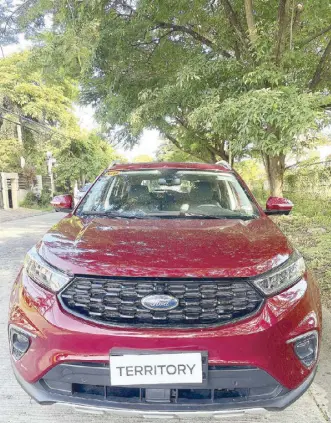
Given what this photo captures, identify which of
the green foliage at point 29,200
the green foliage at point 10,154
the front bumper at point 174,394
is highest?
the green foliage at point 10,154

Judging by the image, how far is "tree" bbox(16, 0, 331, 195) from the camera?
618cm

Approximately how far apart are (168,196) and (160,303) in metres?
1.57

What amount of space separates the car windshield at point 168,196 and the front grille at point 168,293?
1.05 metres

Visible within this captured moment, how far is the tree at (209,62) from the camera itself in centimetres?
618

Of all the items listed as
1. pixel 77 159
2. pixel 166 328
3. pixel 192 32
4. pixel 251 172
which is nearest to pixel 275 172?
pixel 192 32

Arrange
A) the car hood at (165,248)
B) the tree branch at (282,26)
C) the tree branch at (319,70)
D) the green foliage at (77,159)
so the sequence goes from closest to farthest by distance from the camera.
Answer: the car hood at (165,248) < the tree branch at (282,26) < the tree branch at (319,70) < the green foliage at (77,159)

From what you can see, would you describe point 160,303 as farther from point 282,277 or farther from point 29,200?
point 29,200

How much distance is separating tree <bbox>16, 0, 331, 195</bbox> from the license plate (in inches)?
188

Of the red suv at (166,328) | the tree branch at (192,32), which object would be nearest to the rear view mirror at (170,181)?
the red suv at (166,328)

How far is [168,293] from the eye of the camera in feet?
5.74

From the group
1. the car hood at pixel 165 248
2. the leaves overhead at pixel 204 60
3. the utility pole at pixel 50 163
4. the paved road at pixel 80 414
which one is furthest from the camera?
the utility pole at pixel 50 163

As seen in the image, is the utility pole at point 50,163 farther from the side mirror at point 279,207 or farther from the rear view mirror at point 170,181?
the side mirror at point 279,207

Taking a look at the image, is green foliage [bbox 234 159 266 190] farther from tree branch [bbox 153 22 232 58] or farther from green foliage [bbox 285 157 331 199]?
tree branch [bbox 153 22 232 58]

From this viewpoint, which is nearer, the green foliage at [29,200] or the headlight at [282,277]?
the headlight at [282,277]
